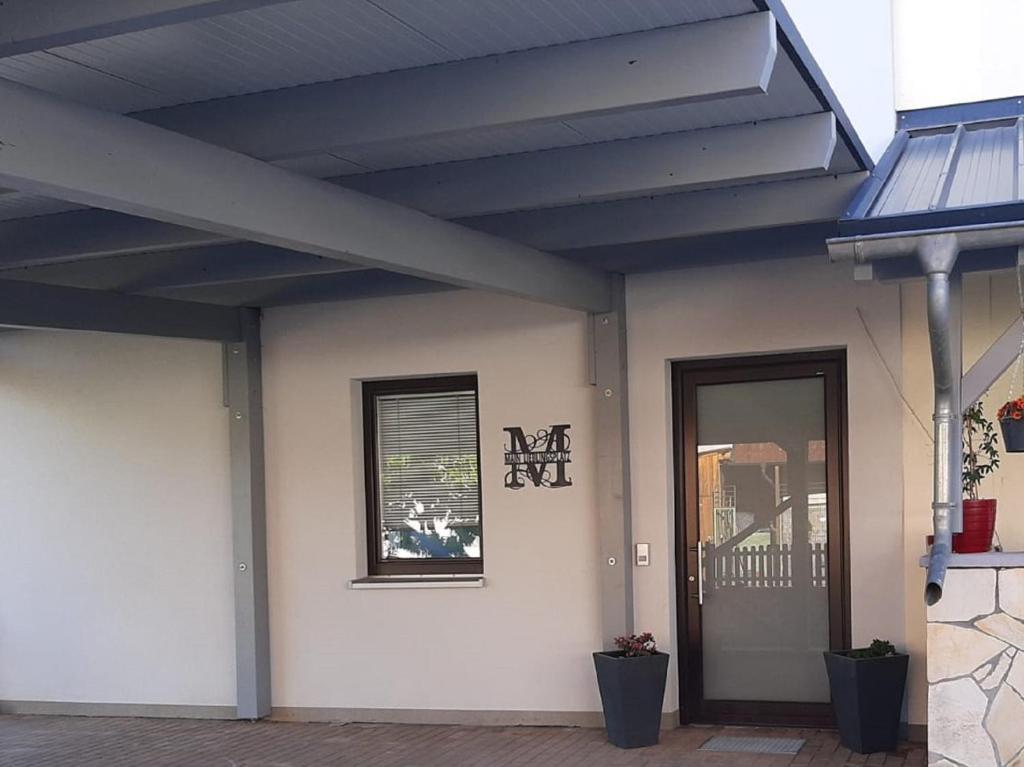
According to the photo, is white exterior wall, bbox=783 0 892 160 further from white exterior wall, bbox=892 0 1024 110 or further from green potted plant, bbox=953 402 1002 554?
green potted plant, bbox=953 402 1002 554

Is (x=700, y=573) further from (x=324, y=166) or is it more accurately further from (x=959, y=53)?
(x=324, y=166)

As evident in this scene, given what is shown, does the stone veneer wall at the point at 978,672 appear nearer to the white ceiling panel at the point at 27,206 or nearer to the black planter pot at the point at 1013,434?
the black planter pot at the point at 1013,434

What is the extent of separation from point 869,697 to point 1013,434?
170 cm

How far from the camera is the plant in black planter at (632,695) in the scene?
23.6 ft

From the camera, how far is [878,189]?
19.4 feet

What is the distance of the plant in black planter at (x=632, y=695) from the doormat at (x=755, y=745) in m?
0.32

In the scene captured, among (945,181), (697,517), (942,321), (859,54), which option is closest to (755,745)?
(697,517)

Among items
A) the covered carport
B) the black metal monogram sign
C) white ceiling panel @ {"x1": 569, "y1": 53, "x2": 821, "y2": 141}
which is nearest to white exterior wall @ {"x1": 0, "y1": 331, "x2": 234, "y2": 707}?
the covered carport

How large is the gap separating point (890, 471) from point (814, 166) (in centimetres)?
253

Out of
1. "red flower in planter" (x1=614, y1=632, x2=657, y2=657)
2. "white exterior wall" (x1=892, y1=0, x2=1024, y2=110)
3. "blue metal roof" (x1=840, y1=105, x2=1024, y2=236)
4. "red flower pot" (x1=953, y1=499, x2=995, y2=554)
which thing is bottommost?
"red flower in planter" (x1=614, y1=632, x2=657, y2=657)

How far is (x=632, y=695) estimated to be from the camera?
23.6 ft

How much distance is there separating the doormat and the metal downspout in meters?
1.97

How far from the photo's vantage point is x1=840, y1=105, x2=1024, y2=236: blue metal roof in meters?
5.21

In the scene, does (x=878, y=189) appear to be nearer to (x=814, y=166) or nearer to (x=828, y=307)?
(x=814, y=166)
